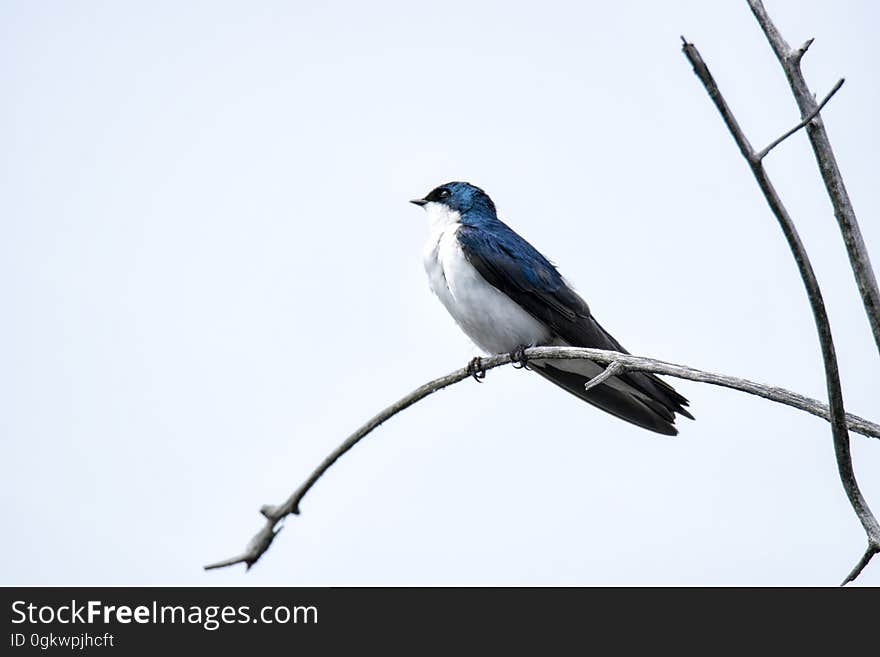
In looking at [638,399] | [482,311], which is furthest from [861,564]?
[482,311]

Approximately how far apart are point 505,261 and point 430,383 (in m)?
3.17

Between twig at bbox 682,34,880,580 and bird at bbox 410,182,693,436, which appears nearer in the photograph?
twig at bbox 682,34,880,580

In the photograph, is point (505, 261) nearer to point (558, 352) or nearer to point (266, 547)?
point (558, 352)

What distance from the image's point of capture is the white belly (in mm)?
7148

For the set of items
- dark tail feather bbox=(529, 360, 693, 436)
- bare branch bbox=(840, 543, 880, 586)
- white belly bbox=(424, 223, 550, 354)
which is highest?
white belly bbox=(424, 223, 550, 354)

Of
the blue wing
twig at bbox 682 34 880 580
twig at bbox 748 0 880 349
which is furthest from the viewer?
the blue wing

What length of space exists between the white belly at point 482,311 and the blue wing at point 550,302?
5 centimetres

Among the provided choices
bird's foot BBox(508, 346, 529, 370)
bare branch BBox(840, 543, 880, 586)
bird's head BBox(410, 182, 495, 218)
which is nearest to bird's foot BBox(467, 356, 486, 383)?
bird's foot BBox(508, 346, 529, 370)

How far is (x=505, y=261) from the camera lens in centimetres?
733

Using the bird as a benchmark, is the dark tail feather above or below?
below

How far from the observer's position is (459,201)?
8312mm

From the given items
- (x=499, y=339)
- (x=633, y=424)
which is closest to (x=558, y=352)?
(x=633, y=424)

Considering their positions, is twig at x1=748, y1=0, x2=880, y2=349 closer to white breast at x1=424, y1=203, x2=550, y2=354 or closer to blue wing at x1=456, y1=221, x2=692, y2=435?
blue wing at x1=456, y1=221, x2=692, y2=435

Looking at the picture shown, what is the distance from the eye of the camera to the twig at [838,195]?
2.75 metres
